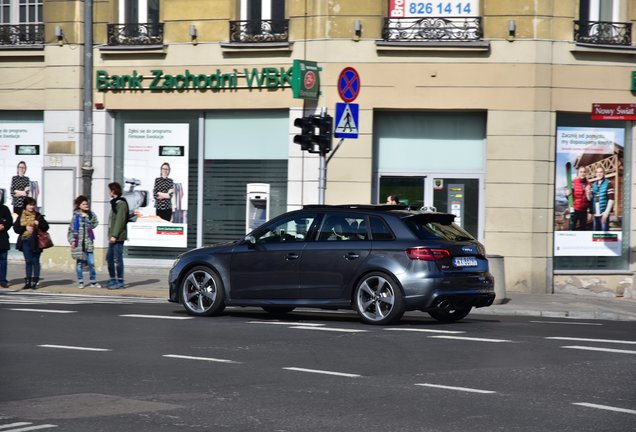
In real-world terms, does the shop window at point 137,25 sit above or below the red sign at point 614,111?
above

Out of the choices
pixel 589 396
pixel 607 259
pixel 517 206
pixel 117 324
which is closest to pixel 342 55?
pixel 517 206

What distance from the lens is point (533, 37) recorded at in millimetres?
24188

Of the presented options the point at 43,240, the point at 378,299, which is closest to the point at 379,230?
the point at 378,299

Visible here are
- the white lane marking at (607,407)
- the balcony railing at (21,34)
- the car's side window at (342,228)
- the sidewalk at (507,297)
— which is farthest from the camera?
the balcony railing at (21,34)

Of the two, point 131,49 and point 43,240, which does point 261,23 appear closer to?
point 131,49

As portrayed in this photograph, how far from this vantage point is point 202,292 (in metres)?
16.7

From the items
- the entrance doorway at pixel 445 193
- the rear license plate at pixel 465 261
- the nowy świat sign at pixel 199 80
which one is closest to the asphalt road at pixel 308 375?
the rear license plate at pixel 465 261

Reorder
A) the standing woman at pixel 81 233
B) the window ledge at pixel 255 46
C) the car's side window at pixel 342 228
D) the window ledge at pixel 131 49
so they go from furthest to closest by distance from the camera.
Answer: the window ledge at pixel 131 49 → the window ledge at pixel 255 46 → the standing woman at pixel 81 233 → the car's side window at pixel 342 228

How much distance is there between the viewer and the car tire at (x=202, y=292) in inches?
651

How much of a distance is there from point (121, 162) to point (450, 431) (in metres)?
20.3

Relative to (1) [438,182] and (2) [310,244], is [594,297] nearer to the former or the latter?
(1) [438,182]

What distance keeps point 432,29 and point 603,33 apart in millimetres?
3280

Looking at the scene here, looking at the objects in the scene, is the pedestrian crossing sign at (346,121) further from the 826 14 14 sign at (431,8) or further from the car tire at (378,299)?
the car tire at (378,299)

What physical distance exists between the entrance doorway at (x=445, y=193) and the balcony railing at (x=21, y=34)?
26.9 feet
